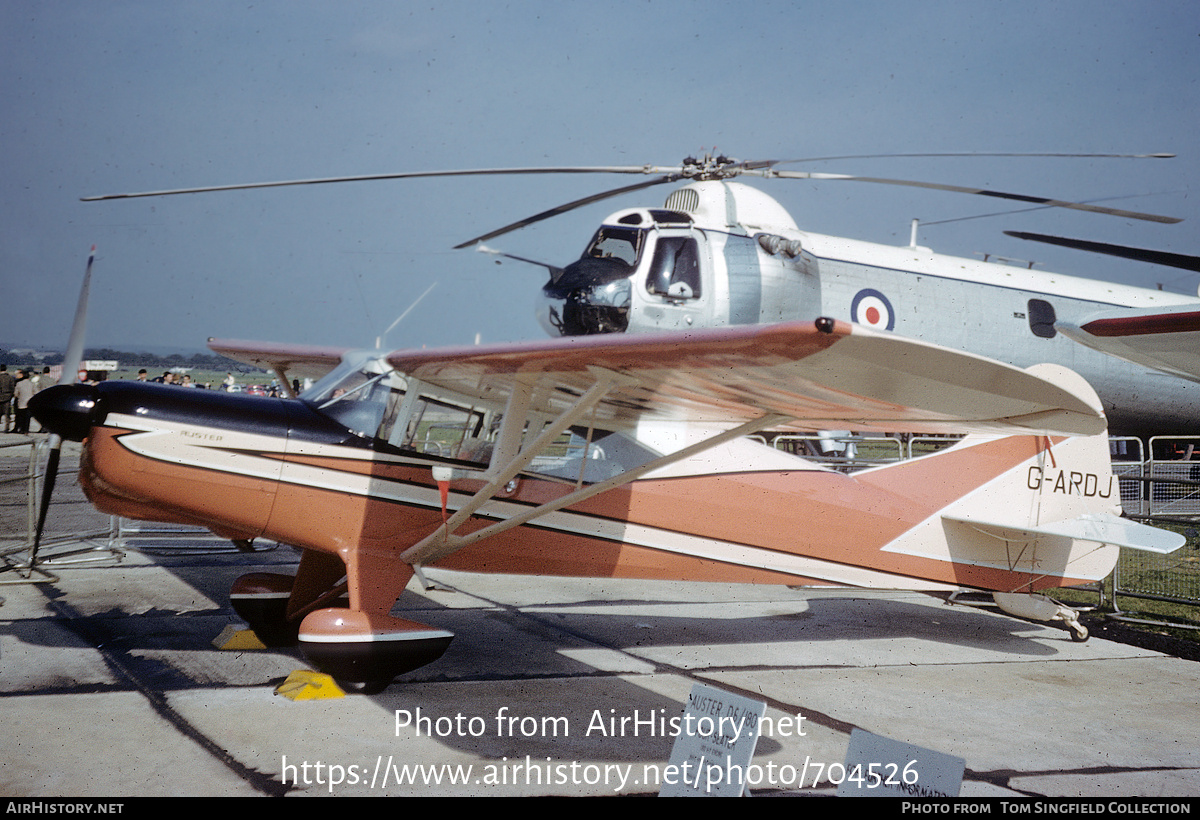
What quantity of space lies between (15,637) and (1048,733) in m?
6.75

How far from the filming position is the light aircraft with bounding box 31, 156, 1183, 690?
12.9 ft

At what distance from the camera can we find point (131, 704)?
4.69m

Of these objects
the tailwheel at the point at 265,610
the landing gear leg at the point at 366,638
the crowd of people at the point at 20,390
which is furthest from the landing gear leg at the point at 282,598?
the crowd of people at the point at 20,390

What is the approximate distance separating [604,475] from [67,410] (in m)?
3.29

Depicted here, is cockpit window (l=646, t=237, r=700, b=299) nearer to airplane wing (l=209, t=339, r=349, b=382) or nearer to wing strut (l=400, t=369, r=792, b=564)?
airplane wing (l=209, t=339, r=349, b=382)

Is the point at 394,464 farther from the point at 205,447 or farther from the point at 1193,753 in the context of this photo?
the point at 1193,753

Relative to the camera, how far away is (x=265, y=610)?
613 centimetres

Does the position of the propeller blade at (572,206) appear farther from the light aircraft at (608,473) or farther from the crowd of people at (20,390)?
the crowd of people at (20,390)

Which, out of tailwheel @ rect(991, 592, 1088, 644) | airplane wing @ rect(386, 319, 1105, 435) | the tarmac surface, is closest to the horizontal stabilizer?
tailwheel @ rect(991, 592, 1088, 644)

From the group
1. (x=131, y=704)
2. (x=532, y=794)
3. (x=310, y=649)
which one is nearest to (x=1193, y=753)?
(x=532, y=794)

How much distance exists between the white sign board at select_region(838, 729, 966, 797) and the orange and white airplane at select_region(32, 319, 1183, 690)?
4.38 feet

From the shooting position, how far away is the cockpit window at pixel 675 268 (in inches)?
404

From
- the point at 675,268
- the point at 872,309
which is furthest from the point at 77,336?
the point at 872,309

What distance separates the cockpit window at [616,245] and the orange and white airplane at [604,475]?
171 inches
